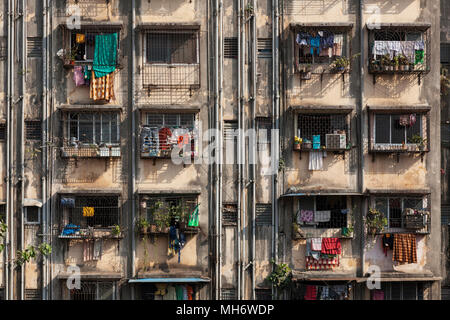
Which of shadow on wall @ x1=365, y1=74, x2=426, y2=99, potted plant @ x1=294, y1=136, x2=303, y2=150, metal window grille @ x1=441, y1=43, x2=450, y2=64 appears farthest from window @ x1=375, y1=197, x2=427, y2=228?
metal window grille @ x1=441, y1=43, x2=450, y2=64

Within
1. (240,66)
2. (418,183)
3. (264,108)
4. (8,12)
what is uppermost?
(8,12)

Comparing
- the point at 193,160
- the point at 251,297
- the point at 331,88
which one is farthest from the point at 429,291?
the point at 193,160

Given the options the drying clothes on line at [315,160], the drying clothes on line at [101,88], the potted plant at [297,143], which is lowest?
the drying clothes on line at [315,160]

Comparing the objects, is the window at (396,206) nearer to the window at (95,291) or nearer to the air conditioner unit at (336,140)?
the air conditioner unit at (336,140)

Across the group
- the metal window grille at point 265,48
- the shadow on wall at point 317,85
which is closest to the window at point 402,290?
the shadow on wall at point 317,85

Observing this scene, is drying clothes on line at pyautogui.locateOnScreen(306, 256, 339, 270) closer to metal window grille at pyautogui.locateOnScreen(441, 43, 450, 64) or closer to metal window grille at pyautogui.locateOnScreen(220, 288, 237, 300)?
metal window grille at pyautogui.locateOnScreen(220, 288, 237, 300)
